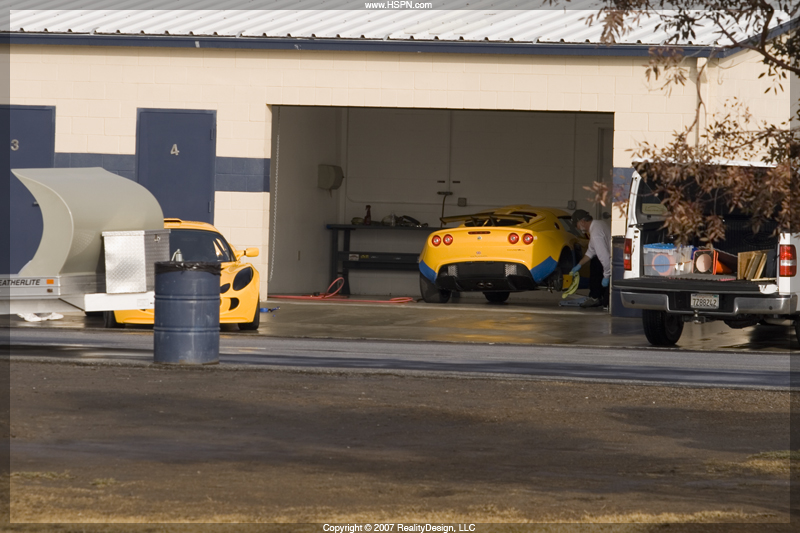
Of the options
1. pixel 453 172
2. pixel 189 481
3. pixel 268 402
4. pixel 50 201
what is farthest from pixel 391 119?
pixel 189 481

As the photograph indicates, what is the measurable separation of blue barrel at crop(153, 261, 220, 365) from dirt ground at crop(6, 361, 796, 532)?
0.25m

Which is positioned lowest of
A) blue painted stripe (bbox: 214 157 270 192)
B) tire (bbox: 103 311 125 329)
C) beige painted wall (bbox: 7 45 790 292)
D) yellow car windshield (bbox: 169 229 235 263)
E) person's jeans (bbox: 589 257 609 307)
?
tire (bbox: 103 311 125 329)

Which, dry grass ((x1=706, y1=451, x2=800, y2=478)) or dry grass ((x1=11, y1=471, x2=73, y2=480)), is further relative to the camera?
dry grass ((x1=706, y1=451, x2=800, y2=478))

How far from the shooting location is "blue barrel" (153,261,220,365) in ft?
33.6

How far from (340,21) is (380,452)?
41.1 feet

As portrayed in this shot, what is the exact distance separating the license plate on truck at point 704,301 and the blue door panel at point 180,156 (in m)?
8.65

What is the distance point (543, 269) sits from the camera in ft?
56.7

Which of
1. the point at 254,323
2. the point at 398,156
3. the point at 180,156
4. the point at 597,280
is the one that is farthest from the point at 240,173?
the point at 398,156

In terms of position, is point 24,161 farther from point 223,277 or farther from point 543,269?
point 543,269

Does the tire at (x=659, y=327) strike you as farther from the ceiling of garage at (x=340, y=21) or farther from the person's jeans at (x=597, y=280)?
the ceiling of garage at (x=340, y=21)

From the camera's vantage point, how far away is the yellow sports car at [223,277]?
1352cm

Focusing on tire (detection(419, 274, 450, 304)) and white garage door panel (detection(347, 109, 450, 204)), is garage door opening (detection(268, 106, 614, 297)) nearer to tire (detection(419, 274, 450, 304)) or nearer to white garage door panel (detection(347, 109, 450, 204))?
white garage door panel (detection(347, 109, 450, 204))

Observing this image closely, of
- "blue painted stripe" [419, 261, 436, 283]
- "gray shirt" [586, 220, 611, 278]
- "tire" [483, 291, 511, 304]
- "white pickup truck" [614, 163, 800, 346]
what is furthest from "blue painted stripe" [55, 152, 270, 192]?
"white pickup truck" [614, 163, 800, 346]

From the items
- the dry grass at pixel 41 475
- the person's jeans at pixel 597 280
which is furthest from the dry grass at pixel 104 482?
the person's jeans at pixel 597 280
